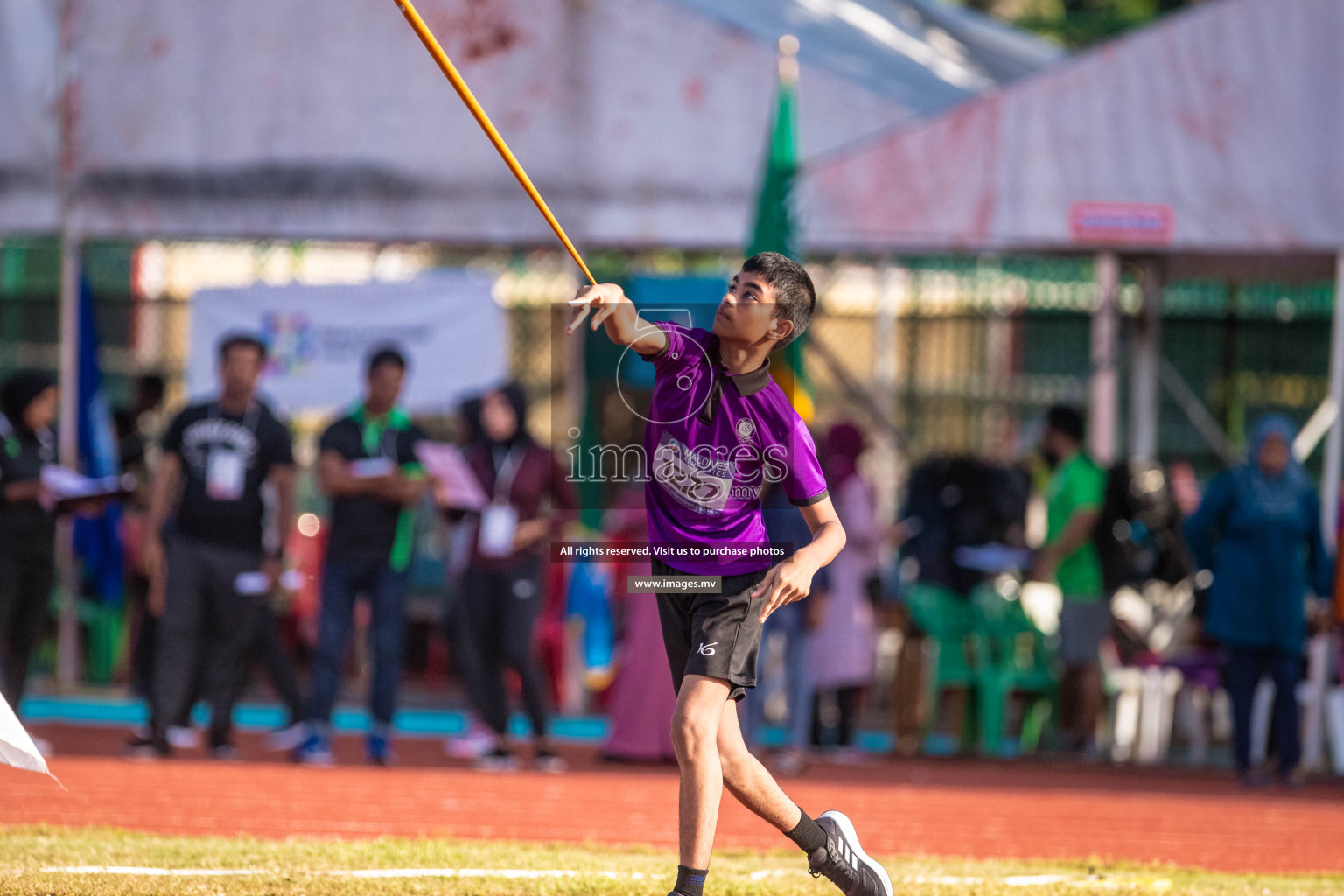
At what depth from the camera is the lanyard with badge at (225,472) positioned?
357 inches

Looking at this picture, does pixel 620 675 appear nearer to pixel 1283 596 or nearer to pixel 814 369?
pixel 1283 596

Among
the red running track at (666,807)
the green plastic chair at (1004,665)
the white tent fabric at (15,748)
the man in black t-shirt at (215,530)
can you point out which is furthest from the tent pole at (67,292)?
the white tent fabric at (15,748)

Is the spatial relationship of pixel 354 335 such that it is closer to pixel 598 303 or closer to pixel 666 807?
pixel 666 807

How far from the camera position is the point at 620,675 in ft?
32.1

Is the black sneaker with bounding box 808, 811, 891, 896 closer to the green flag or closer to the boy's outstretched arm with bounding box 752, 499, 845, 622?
the boy's outstretched arm with bounding box 752, 499, 845, 622

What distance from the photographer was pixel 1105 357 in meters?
11.2

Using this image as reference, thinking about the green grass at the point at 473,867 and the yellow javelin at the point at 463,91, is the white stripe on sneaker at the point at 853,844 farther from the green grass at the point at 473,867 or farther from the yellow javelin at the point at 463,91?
the yellow javelin at the point at 463,91

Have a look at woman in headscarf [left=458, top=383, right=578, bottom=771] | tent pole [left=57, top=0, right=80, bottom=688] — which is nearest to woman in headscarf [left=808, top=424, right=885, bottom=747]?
woman in headscarf [left=458, top=383, right=578, bottom=771]

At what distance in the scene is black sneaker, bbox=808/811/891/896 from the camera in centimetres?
481

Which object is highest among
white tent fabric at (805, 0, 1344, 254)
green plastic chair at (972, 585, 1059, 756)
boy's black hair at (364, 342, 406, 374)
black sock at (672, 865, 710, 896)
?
white tent fabric at (805, 0, 1344, 254)

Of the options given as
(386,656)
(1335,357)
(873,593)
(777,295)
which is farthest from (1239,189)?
(777,295)

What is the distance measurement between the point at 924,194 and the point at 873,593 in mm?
2454

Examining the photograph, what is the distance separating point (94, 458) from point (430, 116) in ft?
10.8

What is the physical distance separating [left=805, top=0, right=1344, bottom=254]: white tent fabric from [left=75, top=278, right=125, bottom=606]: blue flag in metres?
5.20
